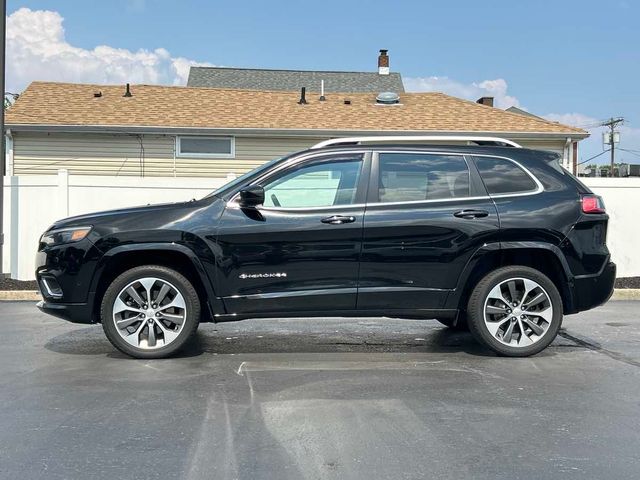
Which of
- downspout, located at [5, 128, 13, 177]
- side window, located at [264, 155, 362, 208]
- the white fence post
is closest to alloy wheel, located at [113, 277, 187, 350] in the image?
side window, located at [264, 155, 362, 208]

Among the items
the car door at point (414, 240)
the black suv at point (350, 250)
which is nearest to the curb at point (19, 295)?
the black suv at point (350, 250)

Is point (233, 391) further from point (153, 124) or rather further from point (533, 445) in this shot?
point (153, 124)

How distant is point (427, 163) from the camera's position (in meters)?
5.79

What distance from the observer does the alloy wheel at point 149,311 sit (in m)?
5.50

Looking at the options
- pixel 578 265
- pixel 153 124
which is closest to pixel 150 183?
pixel 153 124

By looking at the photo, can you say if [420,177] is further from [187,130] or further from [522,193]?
[187,130]

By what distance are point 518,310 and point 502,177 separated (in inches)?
48.1

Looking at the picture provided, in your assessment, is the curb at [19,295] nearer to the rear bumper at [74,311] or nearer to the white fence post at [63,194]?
the white fence post at [63,194]

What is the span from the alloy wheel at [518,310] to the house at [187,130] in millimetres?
8984

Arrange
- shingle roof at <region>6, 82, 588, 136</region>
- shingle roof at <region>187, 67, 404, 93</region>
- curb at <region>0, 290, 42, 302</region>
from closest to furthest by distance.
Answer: curb at <region>0, 290, 42, 302</region> < shingle roof at <region>6, 82, 588, 136</region> < shingle roof at <region>187, 67, 404, 93</region>

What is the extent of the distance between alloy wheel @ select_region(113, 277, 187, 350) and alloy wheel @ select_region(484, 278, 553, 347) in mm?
2757

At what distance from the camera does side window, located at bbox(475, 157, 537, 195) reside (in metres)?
5.77

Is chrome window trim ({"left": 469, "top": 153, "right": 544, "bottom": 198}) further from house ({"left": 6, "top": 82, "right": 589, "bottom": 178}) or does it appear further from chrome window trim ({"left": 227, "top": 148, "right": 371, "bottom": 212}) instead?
house ({"left": 6, "top": 82, "right": 589, "bottom": 178})

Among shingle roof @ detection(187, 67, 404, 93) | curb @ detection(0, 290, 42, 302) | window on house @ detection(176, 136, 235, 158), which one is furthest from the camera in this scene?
shingle roof @ detection(187, 67, 404, 93)
